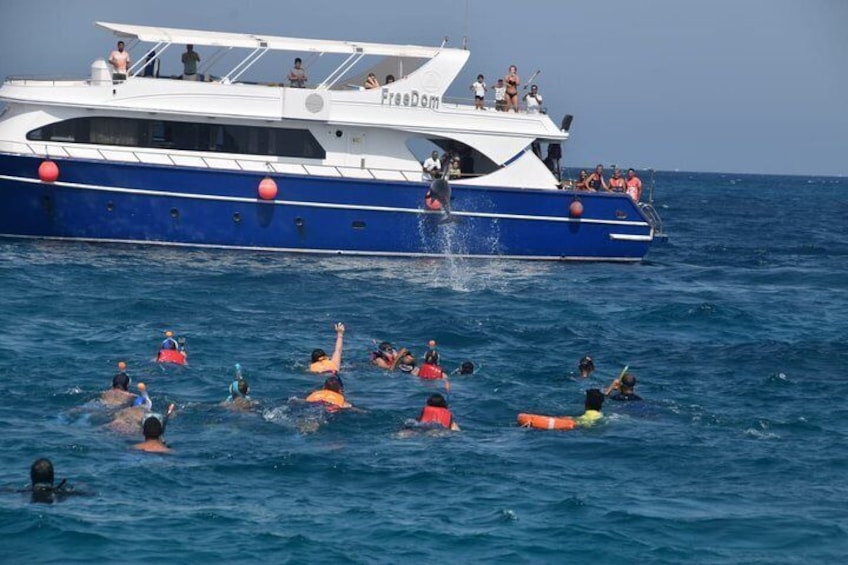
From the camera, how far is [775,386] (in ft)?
78.7

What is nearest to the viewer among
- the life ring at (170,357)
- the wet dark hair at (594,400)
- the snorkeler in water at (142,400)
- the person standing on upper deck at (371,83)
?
the snorkeler in water at (142,400)

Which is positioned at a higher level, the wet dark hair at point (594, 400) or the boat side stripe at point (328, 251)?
the boat side stripe at point (328, 251)

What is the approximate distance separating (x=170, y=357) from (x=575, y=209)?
16.1 m

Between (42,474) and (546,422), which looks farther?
(546,422)

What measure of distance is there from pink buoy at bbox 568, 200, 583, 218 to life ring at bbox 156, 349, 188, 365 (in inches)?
623

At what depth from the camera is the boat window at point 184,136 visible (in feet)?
112

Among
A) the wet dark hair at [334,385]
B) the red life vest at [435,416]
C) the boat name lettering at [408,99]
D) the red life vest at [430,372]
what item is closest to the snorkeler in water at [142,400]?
the wet dark hair at [334,385]

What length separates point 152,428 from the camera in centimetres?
1784

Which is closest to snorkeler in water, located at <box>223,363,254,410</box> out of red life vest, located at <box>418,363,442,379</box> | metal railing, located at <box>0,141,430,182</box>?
red life vest, located at <box>418,363,442,379</box>

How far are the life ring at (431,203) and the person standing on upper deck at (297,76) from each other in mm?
4107

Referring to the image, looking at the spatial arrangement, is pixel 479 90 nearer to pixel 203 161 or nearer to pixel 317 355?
pixel 203 161

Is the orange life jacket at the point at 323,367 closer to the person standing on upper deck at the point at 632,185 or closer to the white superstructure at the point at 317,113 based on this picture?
the white superstructure at the point at 317,113

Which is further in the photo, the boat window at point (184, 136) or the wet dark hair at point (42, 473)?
the boat window at point (184, 136)

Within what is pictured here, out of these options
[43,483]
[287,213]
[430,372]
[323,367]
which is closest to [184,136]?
[287,213]
